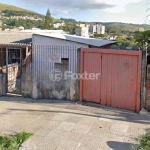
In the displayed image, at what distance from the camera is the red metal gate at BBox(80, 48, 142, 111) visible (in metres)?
8.56

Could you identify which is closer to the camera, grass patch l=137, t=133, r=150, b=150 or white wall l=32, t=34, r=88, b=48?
grass patch l=137, t=133, r=150, b=150

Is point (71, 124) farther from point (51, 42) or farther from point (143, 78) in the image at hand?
point (51, 42)

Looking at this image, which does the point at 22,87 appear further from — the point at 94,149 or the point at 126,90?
the point at 94,149

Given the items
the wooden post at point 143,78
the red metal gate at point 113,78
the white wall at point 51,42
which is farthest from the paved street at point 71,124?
the white wall at point 51,42

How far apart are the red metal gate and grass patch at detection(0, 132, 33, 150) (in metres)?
3.73

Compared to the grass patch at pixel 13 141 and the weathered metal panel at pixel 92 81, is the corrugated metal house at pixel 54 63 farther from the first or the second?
the grass patch at pixel 13 141

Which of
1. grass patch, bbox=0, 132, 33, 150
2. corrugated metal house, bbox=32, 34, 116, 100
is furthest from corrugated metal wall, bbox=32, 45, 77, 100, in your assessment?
grass patch, bbox=0, 132, 33, 150

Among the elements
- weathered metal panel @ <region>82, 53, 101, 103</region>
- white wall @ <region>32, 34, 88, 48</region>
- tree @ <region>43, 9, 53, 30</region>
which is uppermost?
tree @ <region>43, 9, 53, 30</region>

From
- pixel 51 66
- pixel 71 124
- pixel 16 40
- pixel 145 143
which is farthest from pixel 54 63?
pixel 145 143

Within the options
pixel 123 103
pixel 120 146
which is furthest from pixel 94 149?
pixel 123 103

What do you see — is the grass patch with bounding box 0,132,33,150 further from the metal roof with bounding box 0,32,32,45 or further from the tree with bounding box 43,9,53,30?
the tree with bounding box 43,9,53,30

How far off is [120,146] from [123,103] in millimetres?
3080

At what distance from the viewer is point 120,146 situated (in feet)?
19.7

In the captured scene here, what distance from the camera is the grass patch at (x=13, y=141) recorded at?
232 inches
